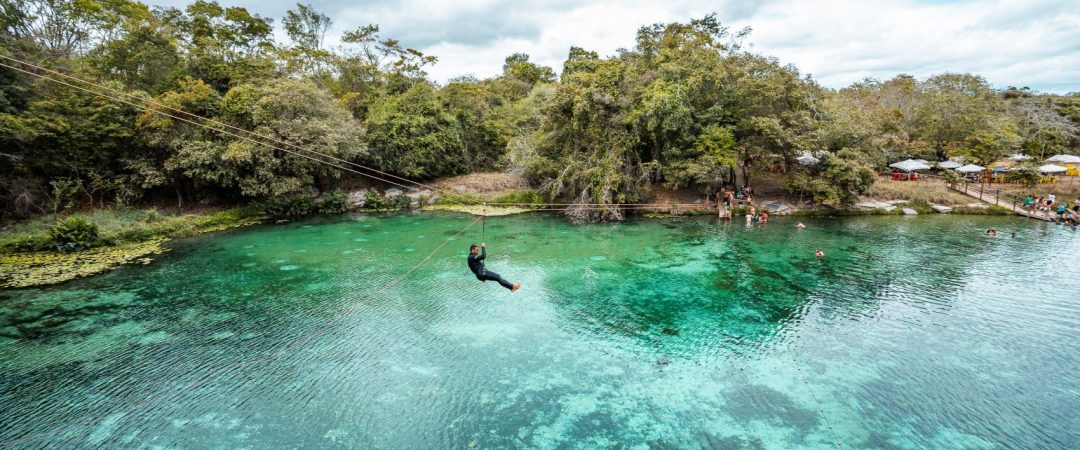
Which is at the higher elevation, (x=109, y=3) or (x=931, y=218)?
(x=109, y=3)

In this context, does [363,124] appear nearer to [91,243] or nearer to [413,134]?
[413,134]

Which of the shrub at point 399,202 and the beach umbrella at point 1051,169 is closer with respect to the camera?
the beach umbrella at point 1051,169

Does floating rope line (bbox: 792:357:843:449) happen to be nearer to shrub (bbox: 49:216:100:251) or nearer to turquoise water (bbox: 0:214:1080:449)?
turquoise water (bbox: 0:214:1080:449)

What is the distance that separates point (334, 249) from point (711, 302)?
555 inches

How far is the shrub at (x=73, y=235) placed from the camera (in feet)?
53.5

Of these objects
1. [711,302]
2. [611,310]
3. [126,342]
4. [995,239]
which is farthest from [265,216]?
[995,239]

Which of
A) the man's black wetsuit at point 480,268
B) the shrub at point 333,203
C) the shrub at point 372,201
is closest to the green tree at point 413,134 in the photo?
the shrub at point 372,201

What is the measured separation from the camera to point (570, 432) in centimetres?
730

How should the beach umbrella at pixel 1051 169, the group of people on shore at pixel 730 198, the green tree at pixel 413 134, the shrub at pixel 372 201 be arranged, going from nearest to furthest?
1. the beach umbrella at pixel 1051 169
2. the group of people on shore at pixel 730 198
3. the shrub at pixel 372 201
4. the green tree at pixel 413 134

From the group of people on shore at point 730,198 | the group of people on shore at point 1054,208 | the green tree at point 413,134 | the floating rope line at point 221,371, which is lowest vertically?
the floating rope line at point 221,371

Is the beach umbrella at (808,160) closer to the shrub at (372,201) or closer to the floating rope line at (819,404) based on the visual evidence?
the floating rope line at (819,404)

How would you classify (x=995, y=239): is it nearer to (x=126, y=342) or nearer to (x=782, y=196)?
(x=782, y=196)

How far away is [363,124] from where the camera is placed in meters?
28.2

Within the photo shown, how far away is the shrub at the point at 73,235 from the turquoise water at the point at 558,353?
11.3 ft
